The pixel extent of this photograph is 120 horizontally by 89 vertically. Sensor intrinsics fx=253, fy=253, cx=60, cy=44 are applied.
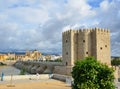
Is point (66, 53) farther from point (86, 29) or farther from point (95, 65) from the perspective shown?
point (95, 65)

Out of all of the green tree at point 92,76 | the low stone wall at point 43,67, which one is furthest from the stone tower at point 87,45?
the green tree at point 92,76

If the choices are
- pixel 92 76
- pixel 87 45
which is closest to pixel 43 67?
pixel 87 45

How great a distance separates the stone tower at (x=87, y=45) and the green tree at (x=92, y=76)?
19171 mm

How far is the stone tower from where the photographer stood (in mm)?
34531

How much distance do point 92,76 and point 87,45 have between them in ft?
66.9

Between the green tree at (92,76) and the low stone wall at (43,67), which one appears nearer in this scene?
the green tree at (92,76)

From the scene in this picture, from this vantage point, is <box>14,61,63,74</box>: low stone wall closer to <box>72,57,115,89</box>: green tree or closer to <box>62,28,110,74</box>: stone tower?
<box>62,28,110,74</box>: stone tower

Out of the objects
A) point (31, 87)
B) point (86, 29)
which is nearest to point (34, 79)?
point (31, 87)

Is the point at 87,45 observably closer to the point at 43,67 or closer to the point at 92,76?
the point at 92,76

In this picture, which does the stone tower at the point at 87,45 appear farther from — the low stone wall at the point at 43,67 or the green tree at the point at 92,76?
the green tree at the point at 92,76

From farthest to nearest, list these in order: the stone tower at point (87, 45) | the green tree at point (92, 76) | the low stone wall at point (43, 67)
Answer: the low stone wall at point (43, 67)
the stone tower at point (87, 45)
the green tree at point (92, 76)

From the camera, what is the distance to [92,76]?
14727 mm

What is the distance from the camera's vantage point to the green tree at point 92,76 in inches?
578

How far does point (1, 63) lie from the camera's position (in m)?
117
